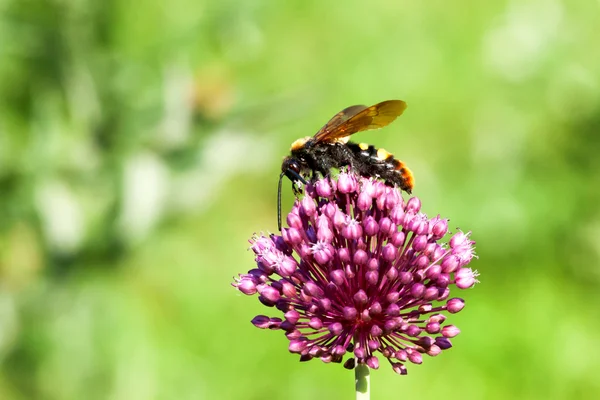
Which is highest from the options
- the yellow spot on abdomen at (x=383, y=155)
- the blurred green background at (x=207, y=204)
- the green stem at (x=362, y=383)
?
the blurred green background at (x=207, y=204)

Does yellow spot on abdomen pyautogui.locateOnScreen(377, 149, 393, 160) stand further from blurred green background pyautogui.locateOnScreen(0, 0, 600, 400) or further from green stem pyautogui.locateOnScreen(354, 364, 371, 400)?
blurred green background pyautogui.locateOnScreen(0, 0, 600, 400)

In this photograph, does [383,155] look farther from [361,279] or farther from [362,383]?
[362,383]

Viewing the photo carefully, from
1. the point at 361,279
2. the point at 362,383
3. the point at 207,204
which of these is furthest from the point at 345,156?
the point at 207,204

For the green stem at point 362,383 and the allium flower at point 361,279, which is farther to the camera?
the allium flower at point 361,279

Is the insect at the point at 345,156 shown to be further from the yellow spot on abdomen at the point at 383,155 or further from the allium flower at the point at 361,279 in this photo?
the allium flower at the point at 361,279

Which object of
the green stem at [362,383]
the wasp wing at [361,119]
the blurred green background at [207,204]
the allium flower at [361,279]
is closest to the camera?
the green stem at [362,383]

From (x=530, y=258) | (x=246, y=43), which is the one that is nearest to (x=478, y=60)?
(x=530, y=258)

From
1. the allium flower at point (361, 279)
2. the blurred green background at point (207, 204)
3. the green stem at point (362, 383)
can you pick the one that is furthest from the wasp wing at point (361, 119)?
the blurred green background at point (207, 204)

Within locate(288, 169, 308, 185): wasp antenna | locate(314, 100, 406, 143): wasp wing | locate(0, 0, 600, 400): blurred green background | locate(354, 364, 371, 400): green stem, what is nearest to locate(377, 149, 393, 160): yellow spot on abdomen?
locate(314, 100, 406, 143): wasp wing
